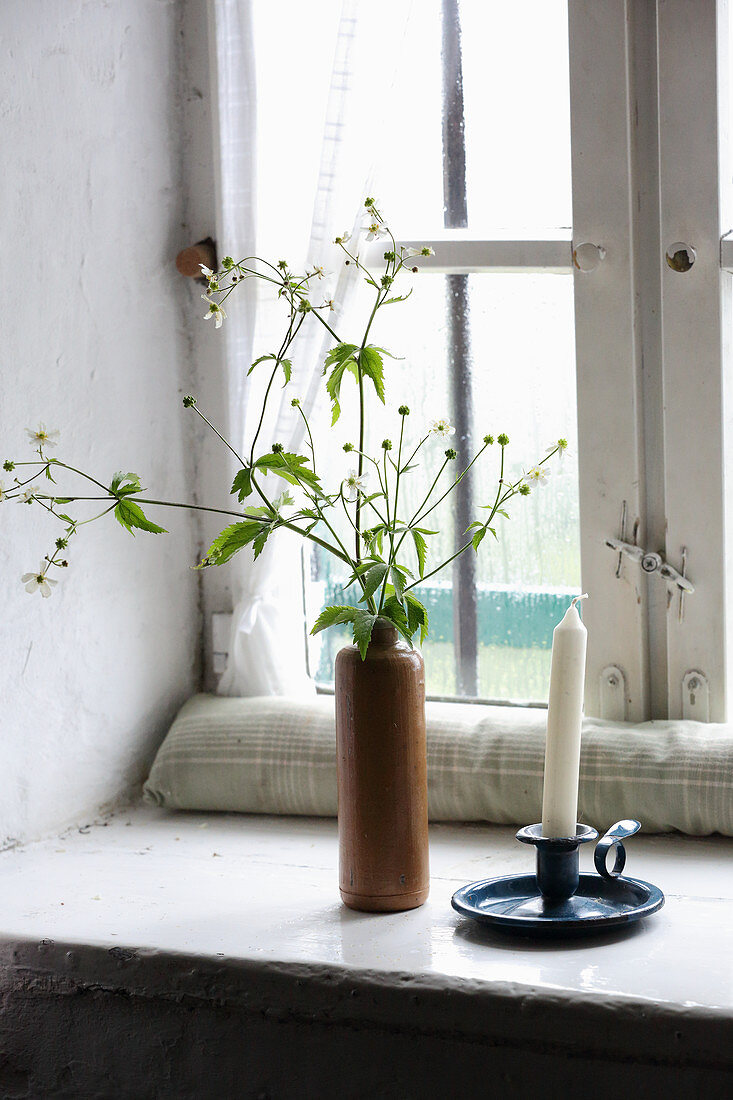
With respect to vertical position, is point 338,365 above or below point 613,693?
above

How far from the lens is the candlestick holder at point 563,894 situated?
936 millimetres

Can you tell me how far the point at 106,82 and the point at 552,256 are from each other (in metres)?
0.56

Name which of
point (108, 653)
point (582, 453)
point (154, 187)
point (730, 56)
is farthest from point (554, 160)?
point (108, 653)

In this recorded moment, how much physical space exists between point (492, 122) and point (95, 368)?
21.5 inches

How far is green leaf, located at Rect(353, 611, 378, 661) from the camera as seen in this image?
95 cm

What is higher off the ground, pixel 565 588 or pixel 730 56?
pixel 730 56

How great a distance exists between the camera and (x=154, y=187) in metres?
1.43

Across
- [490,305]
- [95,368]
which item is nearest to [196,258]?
[95,368]

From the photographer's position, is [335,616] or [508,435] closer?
[335,616]

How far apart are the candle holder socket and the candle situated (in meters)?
0.02

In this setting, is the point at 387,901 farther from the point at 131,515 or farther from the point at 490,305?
the point at 490,305

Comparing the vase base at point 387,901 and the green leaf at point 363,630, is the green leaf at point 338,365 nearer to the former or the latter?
the green leaf at point 363,630

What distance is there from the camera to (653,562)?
4.20 feet

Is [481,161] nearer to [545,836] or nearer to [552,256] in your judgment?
[552,256]
